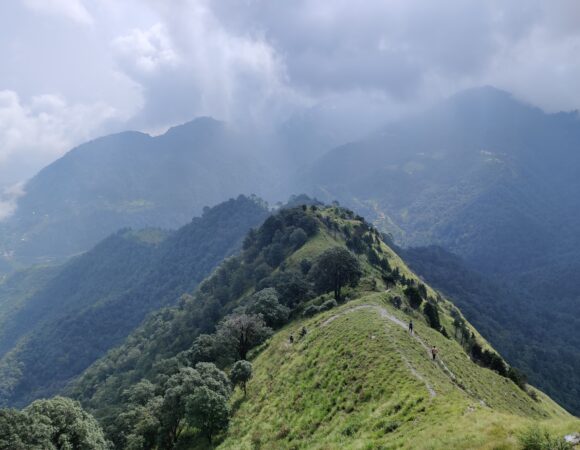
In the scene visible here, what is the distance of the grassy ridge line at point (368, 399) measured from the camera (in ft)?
86.2

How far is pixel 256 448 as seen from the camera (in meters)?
41.1

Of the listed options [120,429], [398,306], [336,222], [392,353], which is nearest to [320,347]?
[392,353]

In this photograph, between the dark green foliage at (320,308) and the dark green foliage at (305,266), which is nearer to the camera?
the dark green foliage at (320,308)

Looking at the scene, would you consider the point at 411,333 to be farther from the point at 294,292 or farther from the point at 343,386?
the point at 294,292

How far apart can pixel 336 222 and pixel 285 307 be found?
95.2 meters

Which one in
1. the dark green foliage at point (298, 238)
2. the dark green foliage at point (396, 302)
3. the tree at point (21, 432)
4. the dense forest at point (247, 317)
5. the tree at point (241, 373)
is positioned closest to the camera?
the tree at point (21, 432)

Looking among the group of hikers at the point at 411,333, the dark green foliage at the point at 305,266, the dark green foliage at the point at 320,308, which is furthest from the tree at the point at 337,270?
the group of hikers at the point at 411,333

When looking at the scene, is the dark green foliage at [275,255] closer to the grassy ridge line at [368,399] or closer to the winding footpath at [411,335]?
the winding footpath at [411,335]

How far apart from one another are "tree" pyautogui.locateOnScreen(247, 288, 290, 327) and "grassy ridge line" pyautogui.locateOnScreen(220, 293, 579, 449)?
21.4m

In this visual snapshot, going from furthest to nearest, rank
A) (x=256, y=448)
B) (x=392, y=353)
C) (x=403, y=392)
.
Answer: (x=392, y=353) < (x=256, y=448) < (x=403, y=392)

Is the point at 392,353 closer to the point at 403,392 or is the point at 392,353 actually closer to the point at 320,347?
the point at 403,392

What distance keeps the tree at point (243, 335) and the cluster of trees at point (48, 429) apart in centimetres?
3414

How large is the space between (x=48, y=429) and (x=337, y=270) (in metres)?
67.3

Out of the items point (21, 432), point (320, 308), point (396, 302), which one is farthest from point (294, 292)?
point (21, 432)
